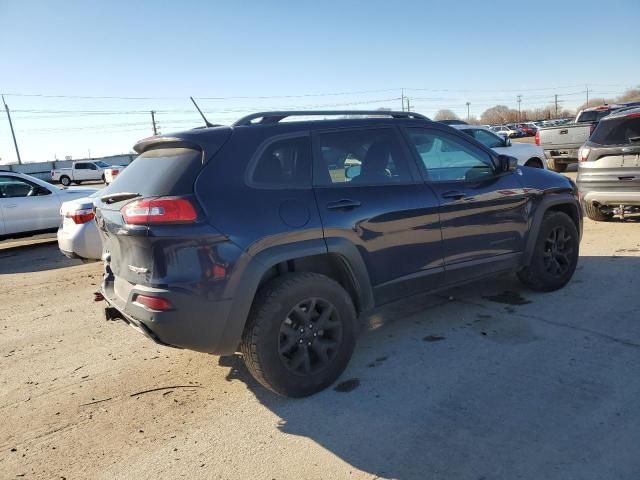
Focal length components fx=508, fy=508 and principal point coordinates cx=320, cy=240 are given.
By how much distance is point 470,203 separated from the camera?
4328mm

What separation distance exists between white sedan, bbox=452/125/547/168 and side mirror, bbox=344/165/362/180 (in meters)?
7.55

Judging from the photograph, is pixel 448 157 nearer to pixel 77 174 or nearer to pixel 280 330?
pixel 280 330

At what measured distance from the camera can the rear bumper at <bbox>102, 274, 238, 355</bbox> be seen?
2.98 meters

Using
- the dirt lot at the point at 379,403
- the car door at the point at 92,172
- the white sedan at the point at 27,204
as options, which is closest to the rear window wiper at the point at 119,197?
the dirt lot at the point at 379,403

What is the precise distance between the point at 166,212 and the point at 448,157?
105 inches

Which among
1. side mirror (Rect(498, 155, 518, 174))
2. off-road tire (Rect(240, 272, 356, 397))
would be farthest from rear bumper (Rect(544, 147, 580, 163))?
off-road tire (Rect(240, 272, 356, 397))

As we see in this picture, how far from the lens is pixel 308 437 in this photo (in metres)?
2.97

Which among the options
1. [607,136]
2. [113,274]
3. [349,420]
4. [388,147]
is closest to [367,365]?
[349,420]

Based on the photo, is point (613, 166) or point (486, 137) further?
point (486, 137)

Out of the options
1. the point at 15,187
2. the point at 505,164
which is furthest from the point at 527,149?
the point at 15,187

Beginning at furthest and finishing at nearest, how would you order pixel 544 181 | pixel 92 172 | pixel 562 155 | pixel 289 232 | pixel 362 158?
pixel 92 172
pixel 562 155
pixel 544 181
pixel 362 158
pixel 289 232

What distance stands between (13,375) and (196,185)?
2437 millimetres

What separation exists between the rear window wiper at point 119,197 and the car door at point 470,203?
2201 mm

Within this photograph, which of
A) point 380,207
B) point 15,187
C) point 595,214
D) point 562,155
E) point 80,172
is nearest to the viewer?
point 380,207
